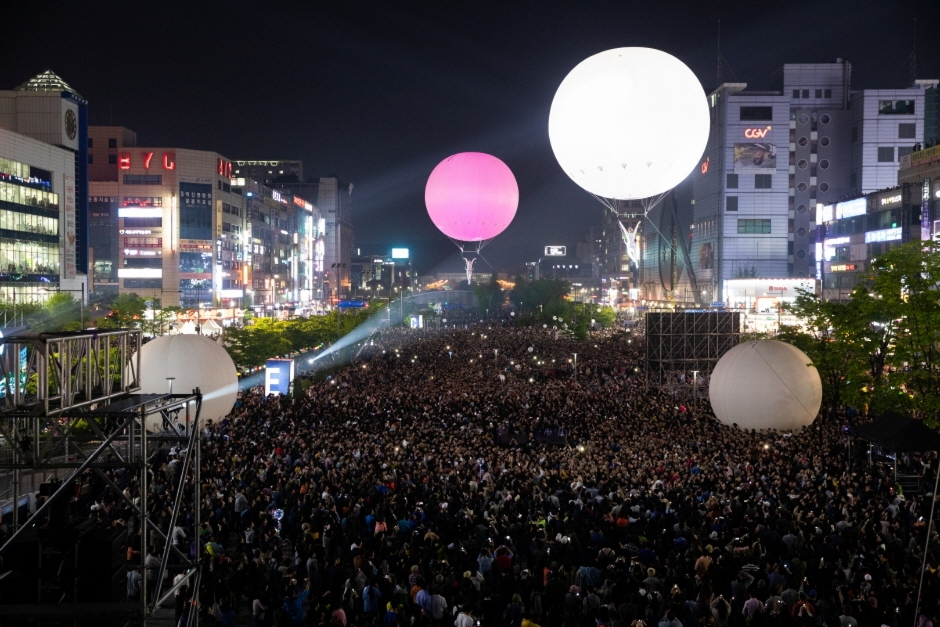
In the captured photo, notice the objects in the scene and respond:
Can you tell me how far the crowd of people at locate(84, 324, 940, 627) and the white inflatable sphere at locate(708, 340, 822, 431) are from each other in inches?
36.4

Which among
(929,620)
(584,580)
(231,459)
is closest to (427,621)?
(584,580)

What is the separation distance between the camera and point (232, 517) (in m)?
14.7

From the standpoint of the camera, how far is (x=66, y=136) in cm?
7475

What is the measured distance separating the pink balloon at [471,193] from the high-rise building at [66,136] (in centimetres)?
4584

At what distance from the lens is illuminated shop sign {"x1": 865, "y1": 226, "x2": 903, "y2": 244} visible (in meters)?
63.9

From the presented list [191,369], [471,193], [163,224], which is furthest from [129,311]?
[191,369]

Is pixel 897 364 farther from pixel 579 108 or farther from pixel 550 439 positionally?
pixel 579 108

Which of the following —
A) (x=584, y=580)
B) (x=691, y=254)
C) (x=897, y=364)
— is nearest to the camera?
(x=584, y=580)

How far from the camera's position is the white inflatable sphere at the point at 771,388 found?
23828 mm

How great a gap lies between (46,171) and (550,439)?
2443 inches

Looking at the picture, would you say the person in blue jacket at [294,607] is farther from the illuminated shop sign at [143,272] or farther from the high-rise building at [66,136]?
the illuminated shop sign at [143,272]

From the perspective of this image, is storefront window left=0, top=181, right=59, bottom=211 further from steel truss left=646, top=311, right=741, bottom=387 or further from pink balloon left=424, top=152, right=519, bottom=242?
steel truss left=646, top=311, right=741, bottom=387

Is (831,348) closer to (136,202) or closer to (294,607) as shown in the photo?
(294,607)

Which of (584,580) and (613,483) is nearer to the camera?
(584,580)
